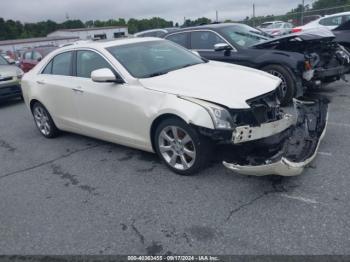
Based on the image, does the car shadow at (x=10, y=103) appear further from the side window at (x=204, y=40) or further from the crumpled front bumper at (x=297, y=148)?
the crumpled front bumper at (x=297, y=148)

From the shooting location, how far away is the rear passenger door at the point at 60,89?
210 inches

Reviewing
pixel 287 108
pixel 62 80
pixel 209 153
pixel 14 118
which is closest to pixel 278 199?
pixel 209 153

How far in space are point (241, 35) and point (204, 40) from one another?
2.66ft

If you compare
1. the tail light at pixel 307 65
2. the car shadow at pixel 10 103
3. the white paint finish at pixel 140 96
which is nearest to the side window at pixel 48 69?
the white paint finish at pixel 140 96

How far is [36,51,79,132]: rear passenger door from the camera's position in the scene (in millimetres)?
5337

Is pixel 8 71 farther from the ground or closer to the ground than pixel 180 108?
closer to the ground

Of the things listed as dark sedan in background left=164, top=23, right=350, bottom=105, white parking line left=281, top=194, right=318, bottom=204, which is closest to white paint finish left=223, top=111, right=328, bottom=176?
white parking line left=281, top=194, right=318, bottom=204

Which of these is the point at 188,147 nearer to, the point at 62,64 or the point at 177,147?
the point at 177,147

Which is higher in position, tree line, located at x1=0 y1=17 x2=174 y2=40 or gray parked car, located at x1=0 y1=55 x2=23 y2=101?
tree line, located at x1=0 y1=17 x2=174 y2=40

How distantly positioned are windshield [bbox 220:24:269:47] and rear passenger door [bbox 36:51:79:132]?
350 centimetres

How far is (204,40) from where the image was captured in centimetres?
781

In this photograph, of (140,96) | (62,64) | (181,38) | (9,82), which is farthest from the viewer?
(9,82)

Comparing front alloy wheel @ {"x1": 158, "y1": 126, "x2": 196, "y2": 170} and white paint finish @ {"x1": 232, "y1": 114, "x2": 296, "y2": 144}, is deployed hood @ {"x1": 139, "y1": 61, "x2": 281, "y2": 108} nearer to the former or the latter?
white paint finish @ {"x1": 232, "y1": 114, "x2": 296, "y2": 144}

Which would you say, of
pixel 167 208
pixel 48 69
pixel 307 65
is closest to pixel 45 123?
pixel 48 69
